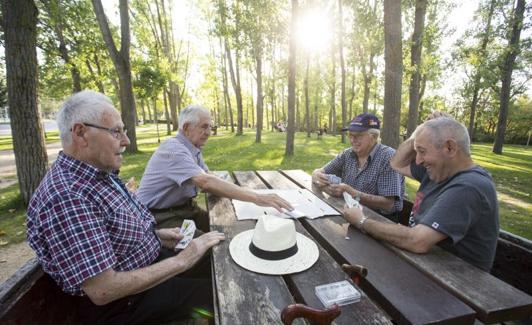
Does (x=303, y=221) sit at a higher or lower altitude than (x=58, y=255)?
lower

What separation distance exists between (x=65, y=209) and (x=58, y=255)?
8.4 inches

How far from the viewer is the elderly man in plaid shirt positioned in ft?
4.17

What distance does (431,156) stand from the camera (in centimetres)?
199

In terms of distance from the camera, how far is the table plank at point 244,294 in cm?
114

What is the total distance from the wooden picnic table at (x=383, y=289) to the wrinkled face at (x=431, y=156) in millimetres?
602

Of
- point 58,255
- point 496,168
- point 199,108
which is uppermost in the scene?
point 199,108

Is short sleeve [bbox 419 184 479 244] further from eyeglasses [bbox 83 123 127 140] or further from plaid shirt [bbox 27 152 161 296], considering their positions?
eyeglasses [bbox 83 123 127 140]

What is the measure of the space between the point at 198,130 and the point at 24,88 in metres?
3.86

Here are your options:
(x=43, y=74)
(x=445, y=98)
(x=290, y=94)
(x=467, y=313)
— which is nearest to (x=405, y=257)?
(x=467, y=313)

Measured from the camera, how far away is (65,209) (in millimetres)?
1282

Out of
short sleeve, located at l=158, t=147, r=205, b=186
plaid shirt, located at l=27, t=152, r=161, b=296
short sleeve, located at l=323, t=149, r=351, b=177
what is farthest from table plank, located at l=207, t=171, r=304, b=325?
Answer: short sleeve, located at l=323, t=149, r=351, b=177

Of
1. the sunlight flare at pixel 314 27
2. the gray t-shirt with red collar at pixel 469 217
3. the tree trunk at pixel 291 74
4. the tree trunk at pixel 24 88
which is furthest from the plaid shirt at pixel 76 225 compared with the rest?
the sunlight flare at pixel 314 27

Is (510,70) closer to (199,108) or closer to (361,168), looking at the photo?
(361,168)

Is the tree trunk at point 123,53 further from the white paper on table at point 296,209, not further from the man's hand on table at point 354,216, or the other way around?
the man's hand on table at point 354,216
